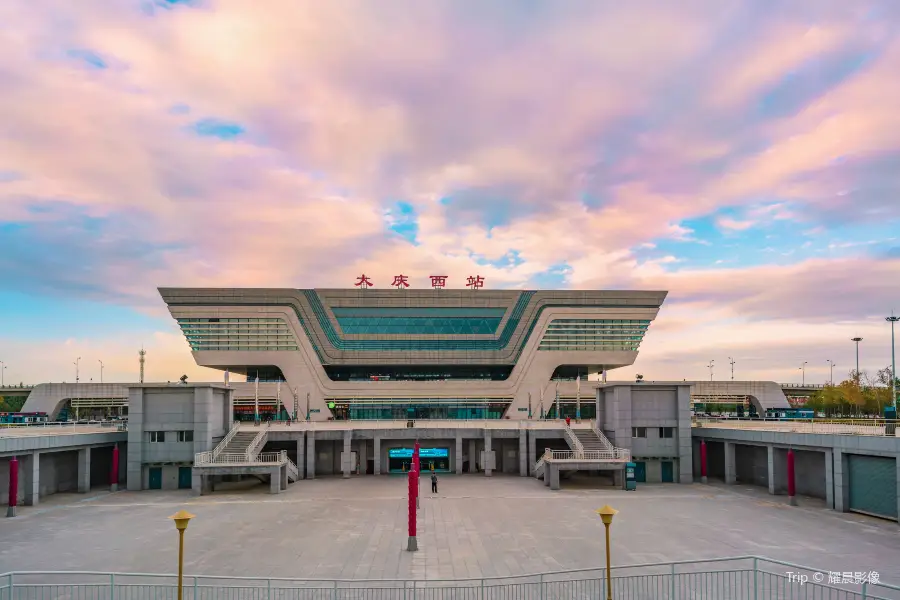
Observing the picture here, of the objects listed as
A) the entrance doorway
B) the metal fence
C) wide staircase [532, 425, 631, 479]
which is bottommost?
the entrance doorway

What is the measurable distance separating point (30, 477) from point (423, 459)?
32937 mm

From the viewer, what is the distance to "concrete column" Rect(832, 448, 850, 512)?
132ft

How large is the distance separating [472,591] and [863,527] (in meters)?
24.7

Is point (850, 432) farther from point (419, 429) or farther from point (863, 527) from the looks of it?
point (419, 429)

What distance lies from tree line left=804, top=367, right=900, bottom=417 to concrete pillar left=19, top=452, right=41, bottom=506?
10822 cm

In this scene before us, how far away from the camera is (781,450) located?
4906 cm

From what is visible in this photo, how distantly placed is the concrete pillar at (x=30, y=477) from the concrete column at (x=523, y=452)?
38.5 metres

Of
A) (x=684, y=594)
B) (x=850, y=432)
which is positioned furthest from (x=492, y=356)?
(x=684, y=594)

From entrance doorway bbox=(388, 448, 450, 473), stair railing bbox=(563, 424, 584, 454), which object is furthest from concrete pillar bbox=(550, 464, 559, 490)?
entrance doorway bbox=(388, 448, 450, 473)

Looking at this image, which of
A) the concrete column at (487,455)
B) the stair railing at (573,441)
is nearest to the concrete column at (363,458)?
the concrete column at (487,455)

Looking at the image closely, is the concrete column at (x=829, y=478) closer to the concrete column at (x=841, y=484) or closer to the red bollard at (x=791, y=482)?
the concrete column at (x=841, y=484)

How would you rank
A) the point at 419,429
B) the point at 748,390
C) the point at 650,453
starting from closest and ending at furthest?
the point at 650,453 → the point at 419,429 → the point at 748,390

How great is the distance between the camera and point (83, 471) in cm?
5131

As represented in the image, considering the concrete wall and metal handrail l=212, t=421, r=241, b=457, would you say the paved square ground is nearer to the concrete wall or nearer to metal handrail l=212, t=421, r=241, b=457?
the concrete wall
